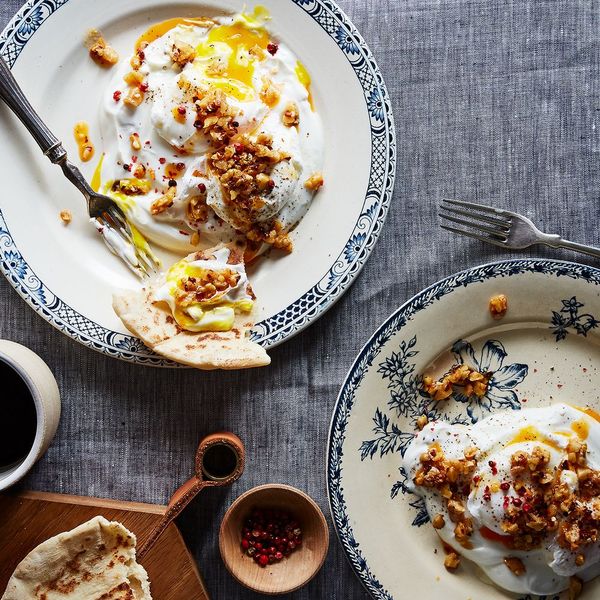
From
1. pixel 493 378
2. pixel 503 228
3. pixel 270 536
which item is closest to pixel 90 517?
pixel 270 536

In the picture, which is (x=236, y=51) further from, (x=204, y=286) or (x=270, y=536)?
(x=270, y=536)

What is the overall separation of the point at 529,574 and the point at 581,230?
1.03m

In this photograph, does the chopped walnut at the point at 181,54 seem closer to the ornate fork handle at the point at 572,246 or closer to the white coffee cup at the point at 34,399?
the white coffee cup at the point at 34,399

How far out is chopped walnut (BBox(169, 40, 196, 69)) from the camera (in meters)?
2.13

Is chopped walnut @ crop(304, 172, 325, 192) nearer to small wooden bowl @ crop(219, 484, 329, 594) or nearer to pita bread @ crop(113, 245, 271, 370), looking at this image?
pita bread @ crop(113, 245, 271, 370)

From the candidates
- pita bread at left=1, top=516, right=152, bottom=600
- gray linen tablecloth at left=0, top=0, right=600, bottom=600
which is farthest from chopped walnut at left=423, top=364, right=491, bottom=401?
pita bread at left=1, top=516, right=152, bottom=600

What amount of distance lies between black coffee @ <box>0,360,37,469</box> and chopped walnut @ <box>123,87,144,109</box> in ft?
2.83

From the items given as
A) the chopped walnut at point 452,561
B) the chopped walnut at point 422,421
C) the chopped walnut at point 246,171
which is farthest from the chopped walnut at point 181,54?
the chopped walnut at point 452,561

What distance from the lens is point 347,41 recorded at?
213 centimetres

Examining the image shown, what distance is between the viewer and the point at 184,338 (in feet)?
6.79

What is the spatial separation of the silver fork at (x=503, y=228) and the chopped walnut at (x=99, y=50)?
110 cm

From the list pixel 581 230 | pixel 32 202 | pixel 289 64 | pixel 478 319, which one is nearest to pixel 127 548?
pixel 32 202

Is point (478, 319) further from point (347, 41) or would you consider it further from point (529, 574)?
point (347, 41)

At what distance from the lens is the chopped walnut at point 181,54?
2133 mm
